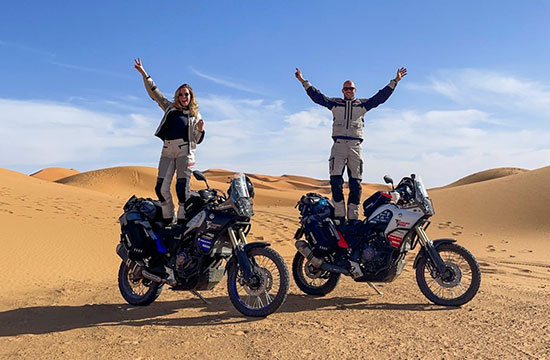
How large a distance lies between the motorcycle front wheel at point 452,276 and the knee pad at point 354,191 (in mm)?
1376

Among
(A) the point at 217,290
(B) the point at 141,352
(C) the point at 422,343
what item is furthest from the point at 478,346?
(A) the point at 217,290

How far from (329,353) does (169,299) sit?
275cm

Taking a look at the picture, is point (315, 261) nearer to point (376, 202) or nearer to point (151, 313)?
point (376, 202)

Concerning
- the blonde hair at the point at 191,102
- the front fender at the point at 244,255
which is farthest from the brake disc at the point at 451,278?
the blonde hair at the point at 191,102

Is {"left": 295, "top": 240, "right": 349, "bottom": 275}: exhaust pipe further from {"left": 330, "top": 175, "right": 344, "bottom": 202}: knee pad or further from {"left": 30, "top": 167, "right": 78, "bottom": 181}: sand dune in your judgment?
{"left": 30, "top": 167, "right": 78, "bottom": 181}: sand dune

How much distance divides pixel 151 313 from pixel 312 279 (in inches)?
84.6

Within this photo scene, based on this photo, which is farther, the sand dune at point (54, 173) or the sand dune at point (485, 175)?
the sand dune at point (54, 173)

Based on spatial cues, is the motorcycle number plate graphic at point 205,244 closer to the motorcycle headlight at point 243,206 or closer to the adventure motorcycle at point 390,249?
the motorcycle headlight at point 243,206

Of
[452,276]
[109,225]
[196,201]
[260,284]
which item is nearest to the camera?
[260,284]

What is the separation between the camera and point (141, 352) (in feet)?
12.5

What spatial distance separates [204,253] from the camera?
195 inches

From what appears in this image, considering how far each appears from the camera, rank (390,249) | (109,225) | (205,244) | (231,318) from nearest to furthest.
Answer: (231,318) < (205,244) < (390,249) < (109,225)

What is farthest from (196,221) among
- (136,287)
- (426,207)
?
(426,207)

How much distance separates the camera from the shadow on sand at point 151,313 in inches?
184
